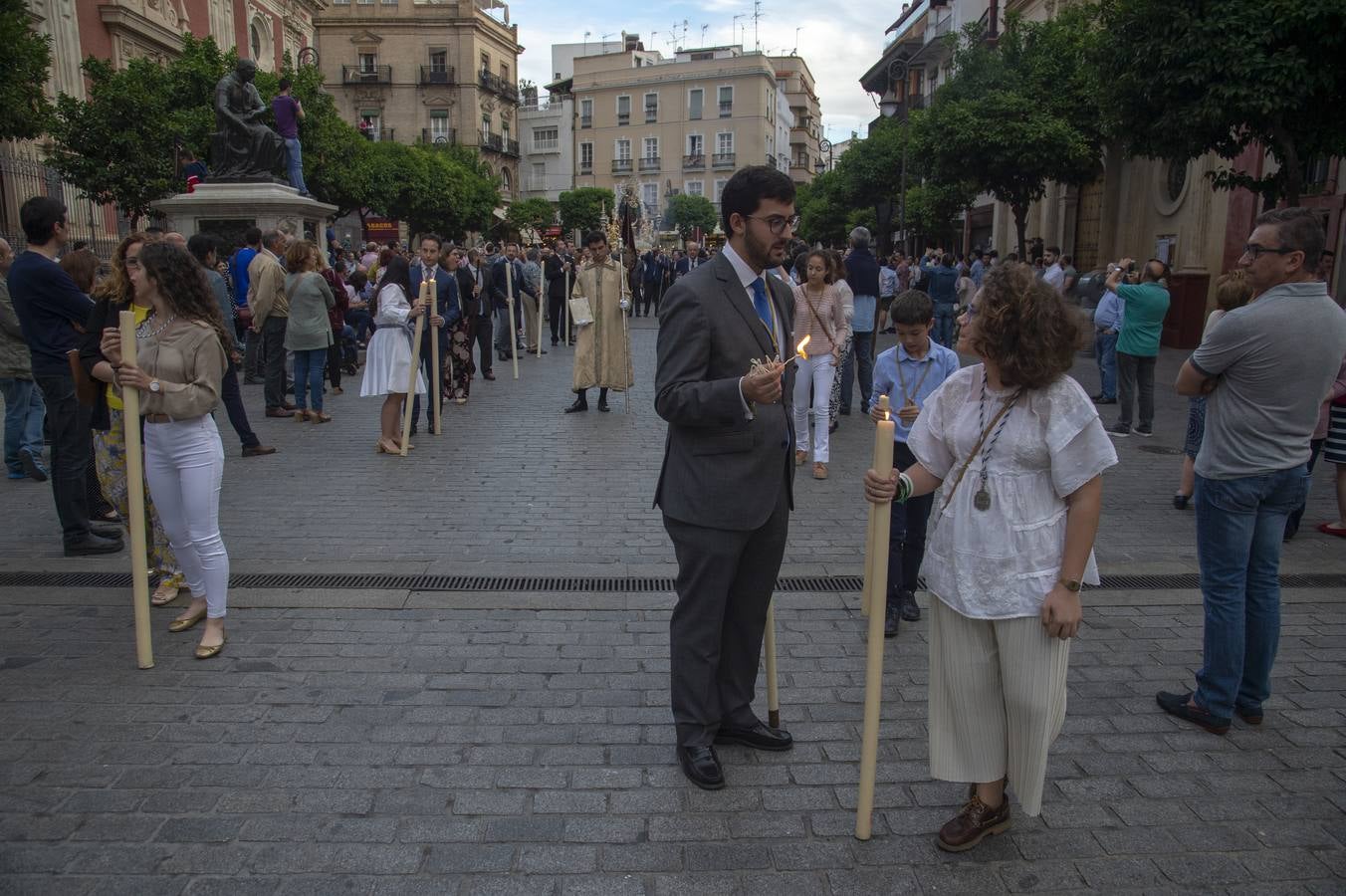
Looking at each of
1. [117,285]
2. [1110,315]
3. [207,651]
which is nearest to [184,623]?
[207,651]

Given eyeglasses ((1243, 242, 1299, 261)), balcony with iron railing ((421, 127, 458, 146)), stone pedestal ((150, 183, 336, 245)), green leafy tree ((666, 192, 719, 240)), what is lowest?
eyeglasses ((1243, 242, 1299, 261))

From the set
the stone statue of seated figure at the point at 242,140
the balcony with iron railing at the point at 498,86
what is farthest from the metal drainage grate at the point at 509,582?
the balcony with iron railing at the point at 498,86

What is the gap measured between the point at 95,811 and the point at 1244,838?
3693 millimetres

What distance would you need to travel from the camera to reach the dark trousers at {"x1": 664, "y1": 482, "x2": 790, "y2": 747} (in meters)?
3.31

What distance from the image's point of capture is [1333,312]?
3.74 meters

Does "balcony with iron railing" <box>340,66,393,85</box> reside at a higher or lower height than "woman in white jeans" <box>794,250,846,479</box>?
higher

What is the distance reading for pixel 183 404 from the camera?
441cm

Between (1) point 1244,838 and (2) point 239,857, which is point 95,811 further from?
(1) point 1244,838

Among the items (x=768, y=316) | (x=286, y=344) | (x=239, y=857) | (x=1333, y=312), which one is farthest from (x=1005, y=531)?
(x=286, y=344)

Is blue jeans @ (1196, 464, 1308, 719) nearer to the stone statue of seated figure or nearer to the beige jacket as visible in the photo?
the beige jacket

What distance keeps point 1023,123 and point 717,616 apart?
65.2 ft

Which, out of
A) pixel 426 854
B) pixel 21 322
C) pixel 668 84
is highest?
pixel 668 84

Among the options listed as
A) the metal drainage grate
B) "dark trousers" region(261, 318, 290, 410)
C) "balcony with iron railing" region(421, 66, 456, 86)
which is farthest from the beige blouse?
"balcony with iron railing" region(421, 66, 456, 86)

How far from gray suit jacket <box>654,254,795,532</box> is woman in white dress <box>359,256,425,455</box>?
6346 mm
